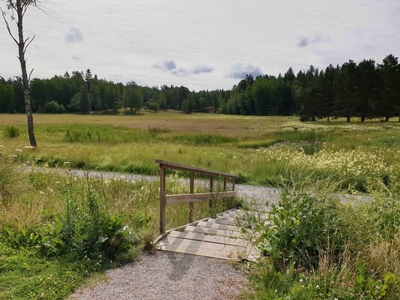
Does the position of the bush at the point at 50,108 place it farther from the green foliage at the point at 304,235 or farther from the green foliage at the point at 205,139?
the green foliage at the point at 304,235

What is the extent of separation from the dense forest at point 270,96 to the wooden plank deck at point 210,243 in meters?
15.7

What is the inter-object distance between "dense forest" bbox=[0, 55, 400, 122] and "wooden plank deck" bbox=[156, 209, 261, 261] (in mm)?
15720

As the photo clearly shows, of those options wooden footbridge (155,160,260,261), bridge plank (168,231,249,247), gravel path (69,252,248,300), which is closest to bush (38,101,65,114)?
wooden footbridge (155,160,260,261)

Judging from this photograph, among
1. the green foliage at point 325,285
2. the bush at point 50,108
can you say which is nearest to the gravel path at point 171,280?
the green foliage at point 325,285

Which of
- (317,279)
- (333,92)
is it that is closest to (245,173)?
(317,279)

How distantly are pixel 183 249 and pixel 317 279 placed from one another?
1703mm

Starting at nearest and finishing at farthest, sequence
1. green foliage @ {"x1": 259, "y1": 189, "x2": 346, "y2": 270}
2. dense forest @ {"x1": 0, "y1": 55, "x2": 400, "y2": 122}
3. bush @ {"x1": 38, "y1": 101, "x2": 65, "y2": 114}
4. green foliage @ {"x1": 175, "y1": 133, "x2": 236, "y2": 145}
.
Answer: green foliage @ {"x1": 259, "y1": 189, "x2": 346, "y2": 270} → green foliage @ {"x1": 175, "y1": 133, "x2": 236, "y2": 145} → dense forest @ {"x1": 0, "y1": 55, "x2": 400, "y2": 122} → bush @ {"x1": 38, "y1": 101, "x2": 65, "y2": 114}

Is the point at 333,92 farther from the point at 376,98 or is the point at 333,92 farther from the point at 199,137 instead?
the point at 199,137

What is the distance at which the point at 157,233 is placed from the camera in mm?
4465

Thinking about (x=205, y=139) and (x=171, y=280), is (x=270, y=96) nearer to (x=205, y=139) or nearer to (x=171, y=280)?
(x=205, y=139)

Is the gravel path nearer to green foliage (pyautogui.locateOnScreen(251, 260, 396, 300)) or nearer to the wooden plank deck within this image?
the wooden plank deck

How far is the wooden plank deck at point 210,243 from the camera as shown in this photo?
3885mm

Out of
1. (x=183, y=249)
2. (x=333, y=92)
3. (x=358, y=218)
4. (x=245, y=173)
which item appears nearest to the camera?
(x=358, y=218)

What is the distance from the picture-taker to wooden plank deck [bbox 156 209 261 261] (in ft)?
12.7
